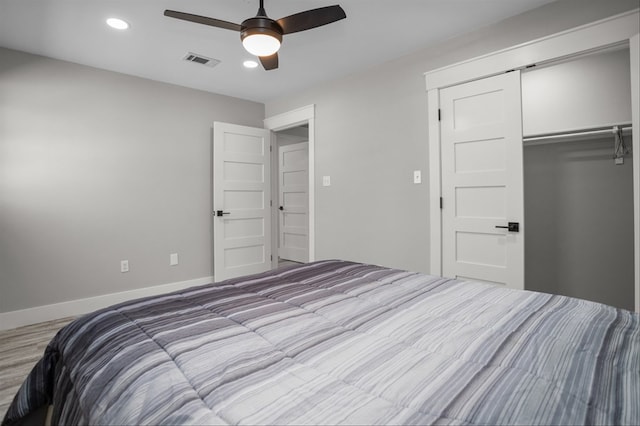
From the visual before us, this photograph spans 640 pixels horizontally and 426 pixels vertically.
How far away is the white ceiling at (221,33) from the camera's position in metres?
2.32

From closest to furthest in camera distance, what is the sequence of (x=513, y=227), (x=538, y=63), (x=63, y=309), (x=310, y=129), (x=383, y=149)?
(x=538, y=63) < (x=513, y=227) < (x=63, y=309) < (x=383, y=149) < (x=310, y=129)

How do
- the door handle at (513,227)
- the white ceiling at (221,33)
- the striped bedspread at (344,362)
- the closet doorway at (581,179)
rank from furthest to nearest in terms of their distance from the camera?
the closet doorway at (581,179)
the door handle at (513,227)
the white ceiling at (221,33)
the striped bedspread at (344,362)

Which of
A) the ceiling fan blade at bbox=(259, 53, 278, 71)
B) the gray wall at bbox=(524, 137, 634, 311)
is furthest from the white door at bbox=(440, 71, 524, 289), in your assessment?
the ceiling fan blade at bbox=(259, 53, 278, 71)

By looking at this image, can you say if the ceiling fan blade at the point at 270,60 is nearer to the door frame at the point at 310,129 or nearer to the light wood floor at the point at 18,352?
the door frame at the point at 310,129

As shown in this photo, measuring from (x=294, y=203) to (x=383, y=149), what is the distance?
2.76m

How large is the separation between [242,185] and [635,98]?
149 inches

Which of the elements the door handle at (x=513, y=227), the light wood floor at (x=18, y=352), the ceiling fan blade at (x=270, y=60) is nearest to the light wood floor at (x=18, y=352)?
the light wood floor at (x=18, y=352)

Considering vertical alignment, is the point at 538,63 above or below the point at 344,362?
above

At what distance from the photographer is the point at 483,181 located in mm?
2658

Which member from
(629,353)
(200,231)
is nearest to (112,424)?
(629,353)

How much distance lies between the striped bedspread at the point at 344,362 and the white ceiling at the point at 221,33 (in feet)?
7.03

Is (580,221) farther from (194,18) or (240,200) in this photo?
(240,200)

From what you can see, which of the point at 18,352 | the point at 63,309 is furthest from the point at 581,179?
the point at 63,309

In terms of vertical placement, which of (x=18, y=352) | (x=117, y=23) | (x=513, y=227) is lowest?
(x=18, y=352)
